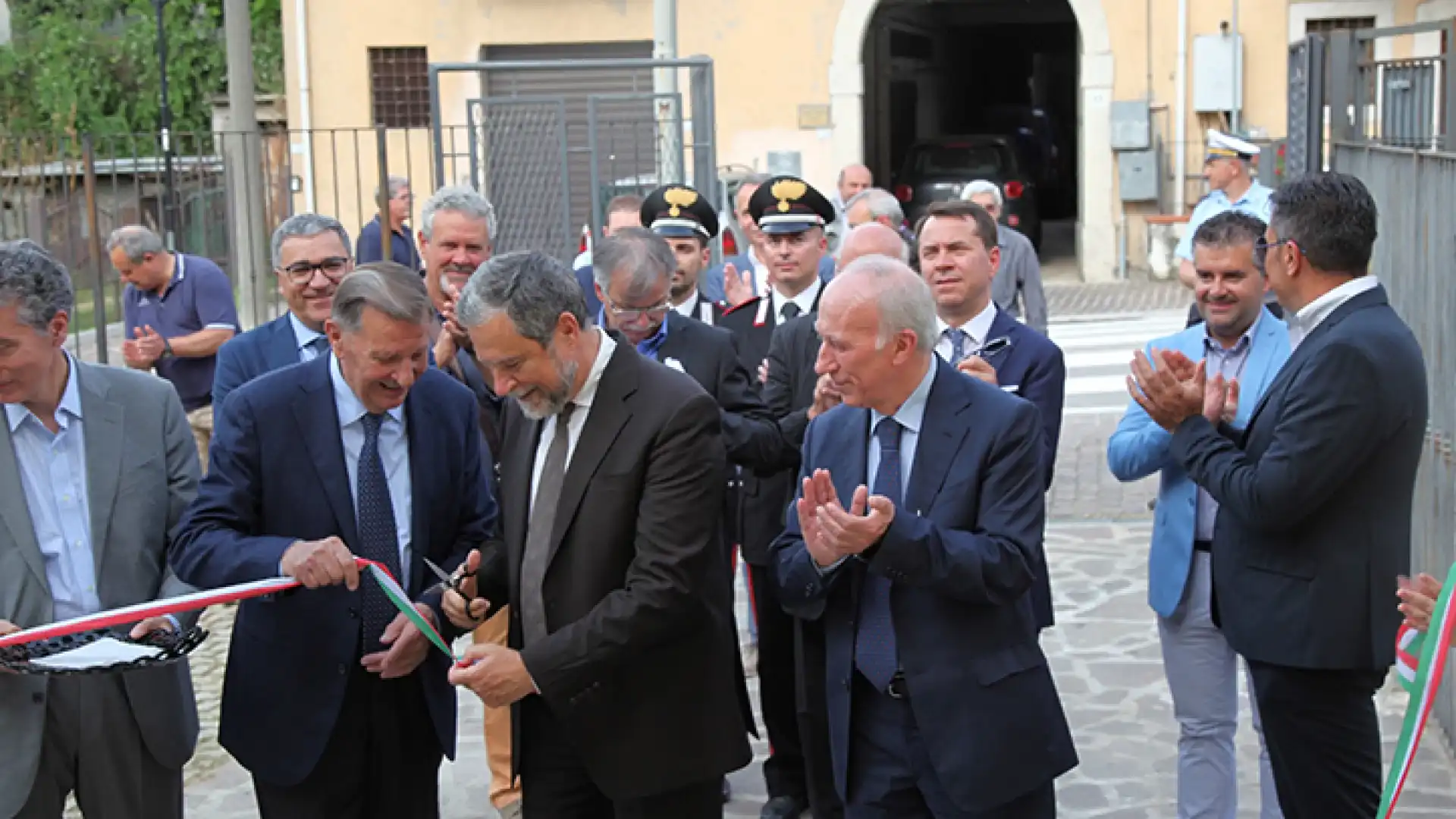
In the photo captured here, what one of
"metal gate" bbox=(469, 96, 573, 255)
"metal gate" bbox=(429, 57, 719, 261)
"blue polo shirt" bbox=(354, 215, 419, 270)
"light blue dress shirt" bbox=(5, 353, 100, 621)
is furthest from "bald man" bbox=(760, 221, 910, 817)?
"blue polo shirt" bbox=(354, 215, 419, 270)

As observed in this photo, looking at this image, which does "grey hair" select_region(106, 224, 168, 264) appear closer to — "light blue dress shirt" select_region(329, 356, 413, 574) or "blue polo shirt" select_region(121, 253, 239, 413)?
"blue polo shirt" select_region(121, 253, 239, 413)

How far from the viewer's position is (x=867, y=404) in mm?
4207

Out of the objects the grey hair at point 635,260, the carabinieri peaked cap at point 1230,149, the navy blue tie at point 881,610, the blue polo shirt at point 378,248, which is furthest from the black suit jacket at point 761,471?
the carabinieri peaked cap at point 1230,149

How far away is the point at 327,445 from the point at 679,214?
3.16 m

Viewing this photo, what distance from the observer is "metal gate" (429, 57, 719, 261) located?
10.7 metres

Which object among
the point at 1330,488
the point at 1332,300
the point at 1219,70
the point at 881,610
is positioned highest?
→ the point at 1219,70

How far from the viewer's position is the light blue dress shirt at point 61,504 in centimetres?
432

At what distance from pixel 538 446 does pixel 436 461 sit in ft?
1.36

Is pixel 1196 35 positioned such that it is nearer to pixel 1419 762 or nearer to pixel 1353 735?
pixel 1419 762

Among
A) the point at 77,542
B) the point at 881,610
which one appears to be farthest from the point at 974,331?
the point at 77,542

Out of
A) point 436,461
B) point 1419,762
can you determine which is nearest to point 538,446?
point 436,461

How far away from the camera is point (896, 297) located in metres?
4.13

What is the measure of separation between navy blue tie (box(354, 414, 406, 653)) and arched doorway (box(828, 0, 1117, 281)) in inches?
812

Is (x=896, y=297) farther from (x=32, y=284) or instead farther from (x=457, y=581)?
(x=32, y=284)
